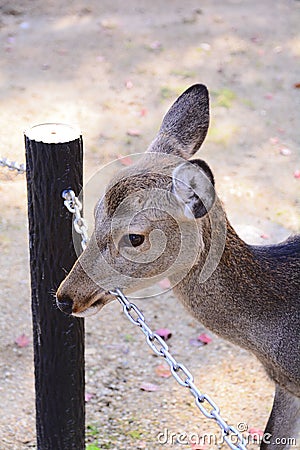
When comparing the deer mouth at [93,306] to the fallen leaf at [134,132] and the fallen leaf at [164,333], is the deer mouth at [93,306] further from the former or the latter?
the fallen leaf at [134,132]

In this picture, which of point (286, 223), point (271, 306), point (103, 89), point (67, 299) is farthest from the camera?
point (103, 89)

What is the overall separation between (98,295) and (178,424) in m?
1.32

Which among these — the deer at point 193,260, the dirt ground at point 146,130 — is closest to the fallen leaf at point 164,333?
the dirt ground at point 146,130

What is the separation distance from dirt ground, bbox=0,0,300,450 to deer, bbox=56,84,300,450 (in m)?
0.78

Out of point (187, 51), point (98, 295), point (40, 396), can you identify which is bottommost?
point (187, 51)

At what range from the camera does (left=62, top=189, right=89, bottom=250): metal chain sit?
2.38 meters

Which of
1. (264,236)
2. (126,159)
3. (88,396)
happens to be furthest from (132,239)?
(264,236)

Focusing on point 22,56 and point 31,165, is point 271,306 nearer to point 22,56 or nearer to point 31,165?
point 31,165

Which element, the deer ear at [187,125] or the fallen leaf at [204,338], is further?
the fallen leaf at [204,338]

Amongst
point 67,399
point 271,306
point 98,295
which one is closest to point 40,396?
point 67,399

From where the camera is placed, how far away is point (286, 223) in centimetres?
489

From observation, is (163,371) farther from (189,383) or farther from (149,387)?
(189,383)

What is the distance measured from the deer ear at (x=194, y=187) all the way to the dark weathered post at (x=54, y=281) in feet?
1.30

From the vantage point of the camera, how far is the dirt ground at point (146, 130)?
11.6 ft
